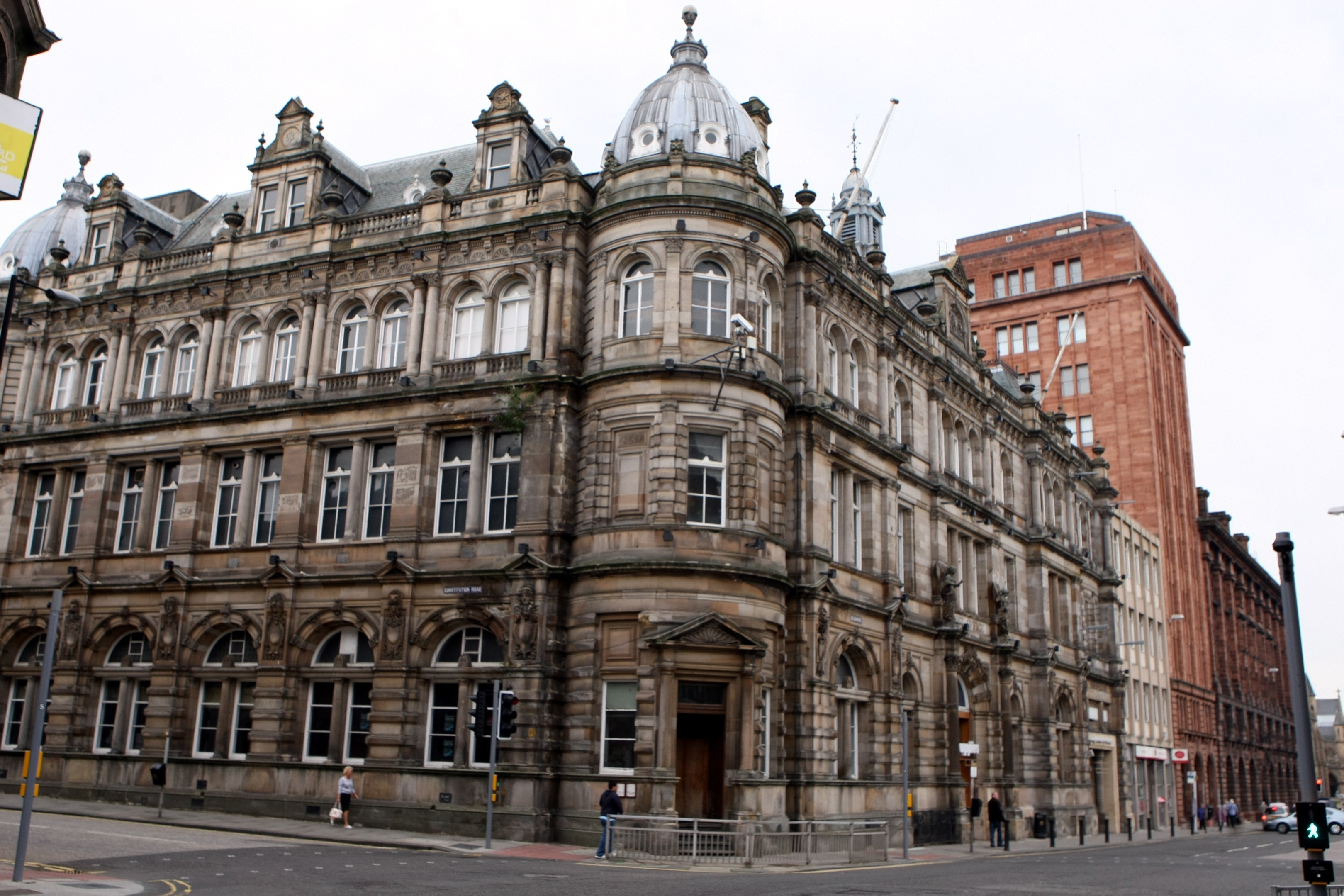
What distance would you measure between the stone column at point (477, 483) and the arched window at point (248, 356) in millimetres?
8634

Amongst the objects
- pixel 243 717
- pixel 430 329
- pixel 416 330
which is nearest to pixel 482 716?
pixel 243 717

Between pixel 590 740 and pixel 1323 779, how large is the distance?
550 ft

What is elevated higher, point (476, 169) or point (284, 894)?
point (476, 169)

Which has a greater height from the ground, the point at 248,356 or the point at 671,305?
the point at 248,356

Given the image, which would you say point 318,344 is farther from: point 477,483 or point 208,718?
point 208,718

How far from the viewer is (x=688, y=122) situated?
1278 inches

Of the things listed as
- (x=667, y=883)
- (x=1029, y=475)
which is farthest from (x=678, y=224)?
(x=1029, y=475)

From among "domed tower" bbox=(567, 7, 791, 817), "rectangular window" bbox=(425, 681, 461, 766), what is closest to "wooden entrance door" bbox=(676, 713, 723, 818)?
"domed tower" bbox=(567, 7, 791, 817)

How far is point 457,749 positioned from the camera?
2933 cm

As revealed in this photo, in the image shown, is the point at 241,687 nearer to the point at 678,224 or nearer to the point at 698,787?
the point at 698,787

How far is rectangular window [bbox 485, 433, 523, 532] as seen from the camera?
100 feet

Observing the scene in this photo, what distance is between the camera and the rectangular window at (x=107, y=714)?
34.3 meters

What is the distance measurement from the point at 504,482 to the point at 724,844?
11105 mm

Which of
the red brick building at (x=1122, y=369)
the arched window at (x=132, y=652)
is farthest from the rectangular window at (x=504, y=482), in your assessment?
the red brick building at (x=1122, y=369)
